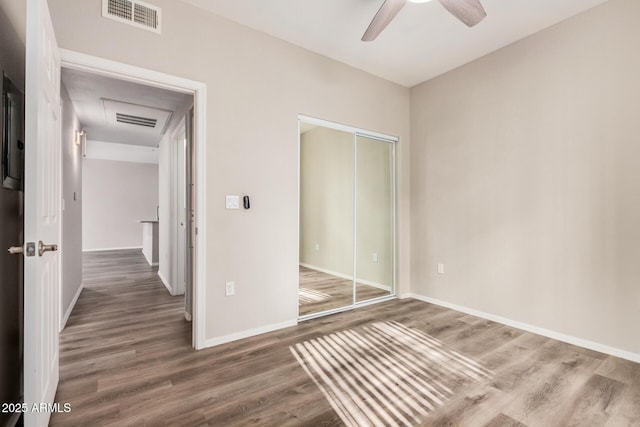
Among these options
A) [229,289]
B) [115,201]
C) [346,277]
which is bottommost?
[346,277]

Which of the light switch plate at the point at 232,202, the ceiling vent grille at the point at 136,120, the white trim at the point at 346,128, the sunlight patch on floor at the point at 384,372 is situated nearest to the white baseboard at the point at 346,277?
the sunlight patch on floor at the point at 384,372

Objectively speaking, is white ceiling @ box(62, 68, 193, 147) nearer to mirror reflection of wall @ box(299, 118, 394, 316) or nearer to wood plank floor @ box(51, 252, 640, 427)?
mirror reflection of wall @ box(299, 118, 394, 316)

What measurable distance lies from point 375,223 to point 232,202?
2.03m

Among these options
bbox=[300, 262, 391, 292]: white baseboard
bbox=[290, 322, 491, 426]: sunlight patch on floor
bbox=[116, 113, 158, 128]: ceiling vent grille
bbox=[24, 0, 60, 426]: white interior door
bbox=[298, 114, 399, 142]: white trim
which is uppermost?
bbox=[116, 113, 158, 128]: ceiling vent grille

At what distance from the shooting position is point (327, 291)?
391 cm

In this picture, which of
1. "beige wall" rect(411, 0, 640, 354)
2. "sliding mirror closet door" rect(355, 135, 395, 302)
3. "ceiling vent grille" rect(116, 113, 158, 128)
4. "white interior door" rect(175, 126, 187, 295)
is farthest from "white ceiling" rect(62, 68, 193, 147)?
"beige wall" rect(411, 0, 640, 354)

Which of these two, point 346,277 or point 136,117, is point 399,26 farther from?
point 136,117

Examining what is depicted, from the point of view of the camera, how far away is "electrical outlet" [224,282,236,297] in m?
2.69

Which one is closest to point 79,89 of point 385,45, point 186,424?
point 385,45

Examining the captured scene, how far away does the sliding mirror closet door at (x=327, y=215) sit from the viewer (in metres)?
3.72

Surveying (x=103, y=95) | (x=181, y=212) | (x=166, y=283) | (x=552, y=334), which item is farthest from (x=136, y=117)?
(x=552, y=334)

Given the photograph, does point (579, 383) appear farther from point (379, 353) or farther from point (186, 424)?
point (186, 424)

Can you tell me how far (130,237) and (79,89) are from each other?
6.73 meters

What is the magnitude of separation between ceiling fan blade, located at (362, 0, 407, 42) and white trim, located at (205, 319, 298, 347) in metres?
2.70
